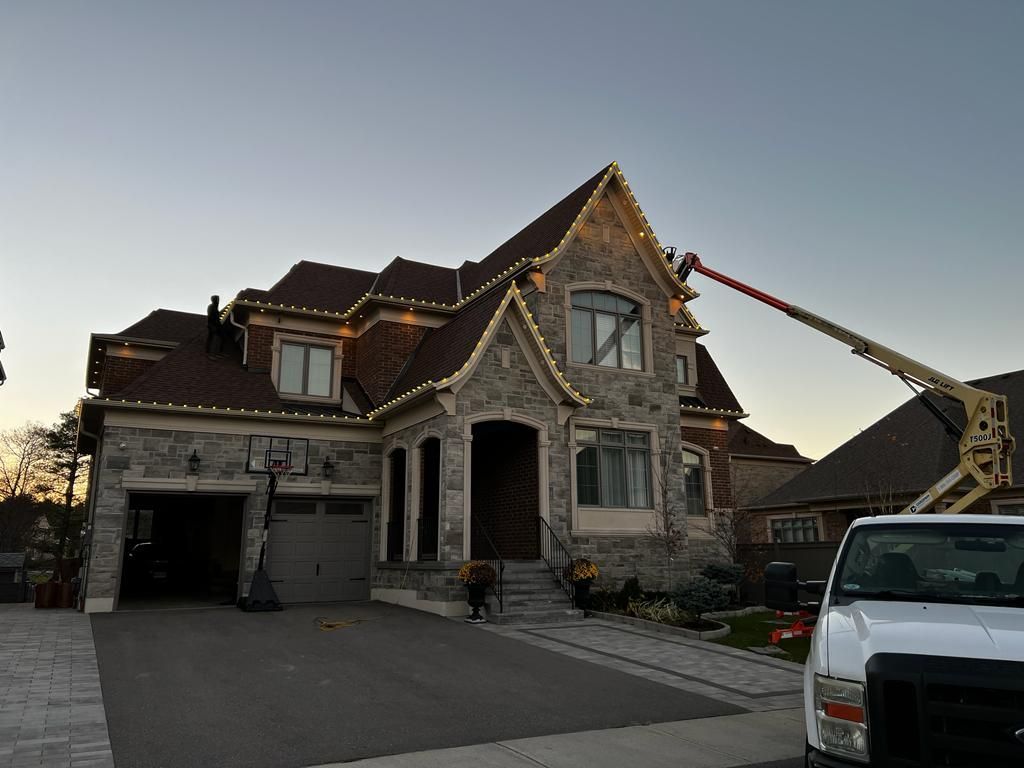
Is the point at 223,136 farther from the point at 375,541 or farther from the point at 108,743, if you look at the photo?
the point at 108,743

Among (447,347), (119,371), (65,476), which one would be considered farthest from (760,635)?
(65,476)

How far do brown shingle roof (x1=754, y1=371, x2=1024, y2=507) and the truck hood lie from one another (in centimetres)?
1977

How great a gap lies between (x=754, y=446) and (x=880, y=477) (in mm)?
17074

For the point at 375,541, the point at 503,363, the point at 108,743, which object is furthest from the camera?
the point at 375,541

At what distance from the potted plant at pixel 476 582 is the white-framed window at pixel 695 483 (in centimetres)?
952

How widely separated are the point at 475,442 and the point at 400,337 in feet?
12.0

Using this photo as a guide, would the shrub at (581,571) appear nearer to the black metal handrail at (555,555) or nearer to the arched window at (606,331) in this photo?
the black metal handrail at (555,555)

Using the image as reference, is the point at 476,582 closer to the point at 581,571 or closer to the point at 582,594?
the point at 581,571

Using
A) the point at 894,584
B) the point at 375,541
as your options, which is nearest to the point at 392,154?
the point at 375,541

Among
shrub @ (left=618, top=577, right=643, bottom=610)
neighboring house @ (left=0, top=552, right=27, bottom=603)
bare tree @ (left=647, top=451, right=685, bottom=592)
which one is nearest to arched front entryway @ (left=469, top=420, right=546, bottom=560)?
shrub @ (left=618, top=577, right=643, bottom=610)

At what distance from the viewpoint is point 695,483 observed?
2283cm

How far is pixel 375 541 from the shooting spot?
741 inches

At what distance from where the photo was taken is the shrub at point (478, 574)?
14.6 meters

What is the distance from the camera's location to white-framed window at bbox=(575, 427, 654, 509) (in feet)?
59.5
